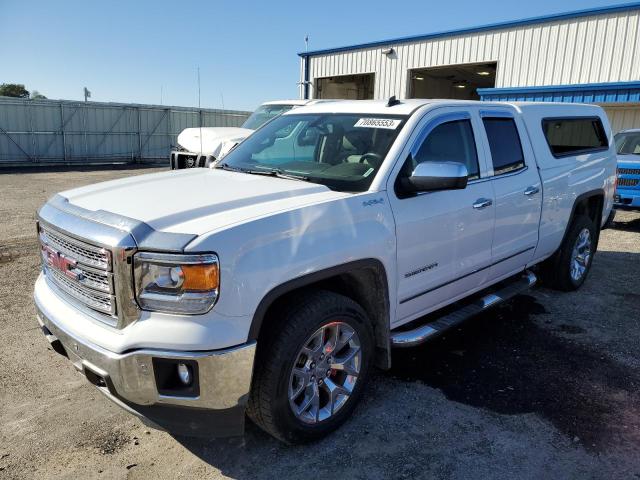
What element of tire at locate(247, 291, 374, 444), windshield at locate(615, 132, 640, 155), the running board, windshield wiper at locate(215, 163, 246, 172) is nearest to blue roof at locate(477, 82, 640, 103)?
windshield at locate(615, 132, 640, 155)

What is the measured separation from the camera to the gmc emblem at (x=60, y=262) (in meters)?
2.83

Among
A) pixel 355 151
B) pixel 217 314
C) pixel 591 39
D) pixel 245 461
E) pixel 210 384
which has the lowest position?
pixel 245 461

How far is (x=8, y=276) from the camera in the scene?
604 centimetres

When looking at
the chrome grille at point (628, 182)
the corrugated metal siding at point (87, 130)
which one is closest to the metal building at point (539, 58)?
the chrome grille at point (628, 182)

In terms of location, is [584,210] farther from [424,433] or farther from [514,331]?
[424,433]

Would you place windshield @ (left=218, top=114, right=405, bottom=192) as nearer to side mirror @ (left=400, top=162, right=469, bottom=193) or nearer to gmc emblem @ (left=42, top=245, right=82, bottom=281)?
side mirror @ (left=400, top=162, right=469, bottom=193)

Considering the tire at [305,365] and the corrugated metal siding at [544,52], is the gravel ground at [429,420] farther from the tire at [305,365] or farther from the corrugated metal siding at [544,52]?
the corrugated metal siding at [544,52]

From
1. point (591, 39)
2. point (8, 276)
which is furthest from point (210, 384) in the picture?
point (591, 39)

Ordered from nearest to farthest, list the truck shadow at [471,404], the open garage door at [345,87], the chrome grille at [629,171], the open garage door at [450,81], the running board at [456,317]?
the truck shadow at [471,404] < the running board at [456,317] < the chrome grille at [629,171] < the open garage door at [450,81] < the open garage door at [345,87]

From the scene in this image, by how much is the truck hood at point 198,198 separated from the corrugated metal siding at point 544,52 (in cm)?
1508

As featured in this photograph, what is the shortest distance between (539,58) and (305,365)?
16553mm

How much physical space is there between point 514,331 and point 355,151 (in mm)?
2429

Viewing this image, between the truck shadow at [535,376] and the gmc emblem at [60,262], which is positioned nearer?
the gmc emblem at [60,262]

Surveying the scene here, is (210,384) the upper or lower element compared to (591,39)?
lower
